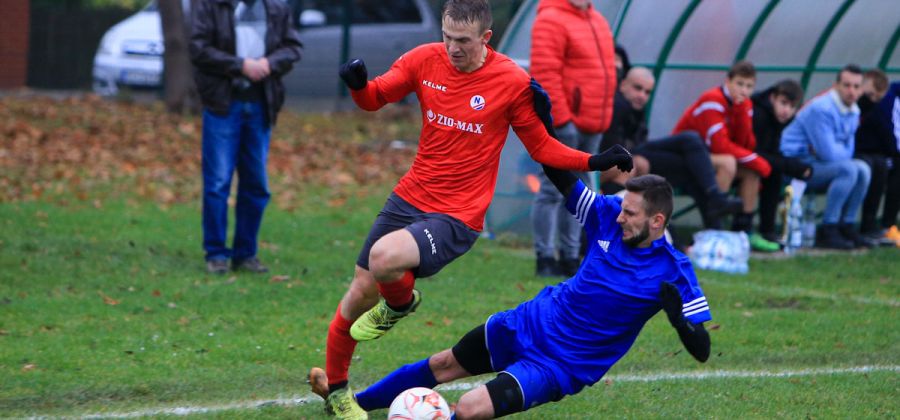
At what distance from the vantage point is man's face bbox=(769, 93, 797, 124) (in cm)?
1061

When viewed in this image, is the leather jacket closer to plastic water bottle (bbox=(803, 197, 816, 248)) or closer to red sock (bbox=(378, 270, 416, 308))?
red sock (bbox=(378, 270, 416, 308))

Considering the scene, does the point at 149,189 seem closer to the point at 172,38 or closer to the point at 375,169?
the point at 375,169

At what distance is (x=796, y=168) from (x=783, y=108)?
56 cm

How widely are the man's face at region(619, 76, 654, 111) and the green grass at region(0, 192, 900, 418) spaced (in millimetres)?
1593

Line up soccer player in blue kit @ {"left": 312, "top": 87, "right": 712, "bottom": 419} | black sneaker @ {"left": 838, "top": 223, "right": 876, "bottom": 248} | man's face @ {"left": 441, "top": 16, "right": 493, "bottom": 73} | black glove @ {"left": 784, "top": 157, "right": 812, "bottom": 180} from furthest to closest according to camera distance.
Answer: black sneaker @ {"left": 838, "top": 223, "right": 876, "bottom": 248}
black glove @ {"left": 784, "top": 157, "right": 812, "bottom": 180}
man's face @ {"left": 441, "top": 16, "right": 493, "bottom": 73}
soccer player in blue kit @ {"left": 312, "top": 87, "right": 712, "bottom": 419}

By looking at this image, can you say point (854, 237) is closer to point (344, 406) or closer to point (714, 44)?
point (714, 44)

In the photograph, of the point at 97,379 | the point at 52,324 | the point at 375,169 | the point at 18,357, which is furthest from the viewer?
the point at 375,169

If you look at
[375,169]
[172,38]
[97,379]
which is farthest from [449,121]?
[172,38]

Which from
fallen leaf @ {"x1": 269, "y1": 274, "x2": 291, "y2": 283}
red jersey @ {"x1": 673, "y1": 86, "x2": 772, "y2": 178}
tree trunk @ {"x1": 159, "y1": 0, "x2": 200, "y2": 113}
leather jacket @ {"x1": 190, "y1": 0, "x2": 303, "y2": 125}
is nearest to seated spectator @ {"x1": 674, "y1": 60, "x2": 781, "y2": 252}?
red jersey @ {"x1": 673, "y1": 86, "x2": 772, "y2": 178}

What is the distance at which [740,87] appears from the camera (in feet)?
33.0

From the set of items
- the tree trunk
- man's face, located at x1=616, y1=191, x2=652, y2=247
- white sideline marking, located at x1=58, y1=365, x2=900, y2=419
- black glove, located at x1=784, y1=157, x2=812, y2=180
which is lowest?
the tree trunk

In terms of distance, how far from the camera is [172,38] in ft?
54.7

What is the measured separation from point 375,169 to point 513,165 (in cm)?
449

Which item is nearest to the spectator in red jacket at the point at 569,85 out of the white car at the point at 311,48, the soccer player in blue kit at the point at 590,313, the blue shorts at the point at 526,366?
the soccer player in blue kit at the point at 590,313
